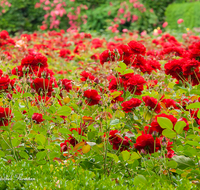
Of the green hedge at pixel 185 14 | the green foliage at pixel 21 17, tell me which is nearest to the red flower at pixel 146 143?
the green hedge at pixel 185 14

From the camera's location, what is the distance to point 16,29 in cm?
1100

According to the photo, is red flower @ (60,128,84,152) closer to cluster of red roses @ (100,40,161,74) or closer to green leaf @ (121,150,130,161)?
green leaf @ (121,150,130,161)

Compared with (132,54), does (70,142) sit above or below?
below

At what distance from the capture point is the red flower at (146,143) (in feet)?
3.78

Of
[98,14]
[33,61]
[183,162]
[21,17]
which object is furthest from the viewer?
A: [21,17]

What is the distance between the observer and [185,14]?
9.25 m

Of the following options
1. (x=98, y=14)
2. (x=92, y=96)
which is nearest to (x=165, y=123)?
(x=92, y=96)

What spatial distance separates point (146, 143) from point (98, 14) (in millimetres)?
9528

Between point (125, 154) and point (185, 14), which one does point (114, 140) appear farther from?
point (185, 14)

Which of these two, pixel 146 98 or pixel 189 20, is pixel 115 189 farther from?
pixel 189 20

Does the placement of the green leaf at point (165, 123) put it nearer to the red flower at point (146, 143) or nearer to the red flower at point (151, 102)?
the red flower at point (146, 143)

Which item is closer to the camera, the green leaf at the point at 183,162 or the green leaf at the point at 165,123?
the green leaf at the point at 165,123

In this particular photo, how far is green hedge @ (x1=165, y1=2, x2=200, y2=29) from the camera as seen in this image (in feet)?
29.2

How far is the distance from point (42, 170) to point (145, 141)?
49cm
